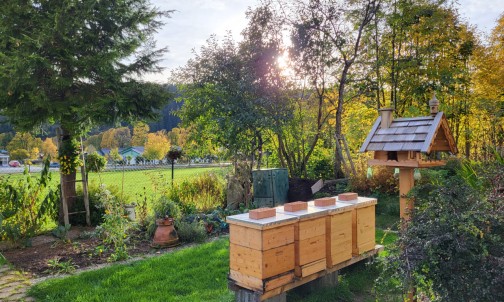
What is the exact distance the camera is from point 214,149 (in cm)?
1015

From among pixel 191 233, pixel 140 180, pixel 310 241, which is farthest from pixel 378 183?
pixel 140 180

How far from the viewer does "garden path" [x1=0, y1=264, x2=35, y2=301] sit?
12.5 ft

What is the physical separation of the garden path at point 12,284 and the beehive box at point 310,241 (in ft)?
9.75

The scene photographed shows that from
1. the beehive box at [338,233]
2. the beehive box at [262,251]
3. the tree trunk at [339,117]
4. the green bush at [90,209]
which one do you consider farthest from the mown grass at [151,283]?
the tree trunk at [339,117]

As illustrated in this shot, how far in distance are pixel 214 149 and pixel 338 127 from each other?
3.67 meters

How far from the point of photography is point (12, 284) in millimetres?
4199

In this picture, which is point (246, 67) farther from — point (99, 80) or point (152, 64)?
point (99, 80)

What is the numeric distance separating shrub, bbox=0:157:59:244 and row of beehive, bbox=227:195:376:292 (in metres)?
4.59

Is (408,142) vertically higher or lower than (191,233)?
higher

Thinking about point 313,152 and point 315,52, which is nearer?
point 315,52

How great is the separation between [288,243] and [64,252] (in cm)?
408

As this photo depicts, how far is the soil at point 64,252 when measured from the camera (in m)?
4.92

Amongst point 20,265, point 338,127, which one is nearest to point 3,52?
point 20,265

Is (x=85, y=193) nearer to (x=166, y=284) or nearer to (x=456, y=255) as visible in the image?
(x=166, y=284)
